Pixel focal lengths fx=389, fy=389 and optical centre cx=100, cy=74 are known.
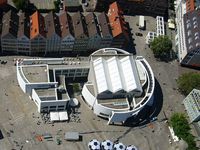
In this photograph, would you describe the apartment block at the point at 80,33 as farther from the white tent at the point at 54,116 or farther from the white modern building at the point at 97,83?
the white tent at the point at 54,116

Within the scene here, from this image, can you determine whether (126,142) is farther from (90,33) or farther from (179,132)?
(90,33)

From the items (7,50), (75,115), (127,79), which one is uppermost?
(7,50)

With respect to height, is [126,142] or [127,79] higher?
[127,79]

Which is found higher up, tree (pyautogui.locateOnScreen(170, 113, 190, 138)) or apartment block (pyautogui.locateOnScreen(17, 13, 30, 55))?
apartment block (pyautogui.locateOnScreen(17, 13, 30, 55))

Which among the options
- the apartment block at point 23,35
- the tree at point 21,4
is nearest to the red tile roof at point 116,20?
the apartment block at point 23,35

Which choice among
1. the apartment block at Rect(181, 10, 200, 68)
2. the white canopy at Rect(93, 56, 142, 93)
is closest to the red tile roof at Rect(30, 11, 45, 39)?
the white canopy at Rect(93, 56, 142, 93)

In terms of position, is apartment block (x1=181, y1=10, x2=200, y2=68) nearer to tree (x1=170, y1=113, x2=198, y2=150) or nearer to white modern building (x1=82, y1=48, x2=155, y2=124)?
white modern building (x1=82, y1=48, x2=155, y2=124)

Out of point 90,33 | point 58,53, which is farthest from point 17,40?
point 90,33
